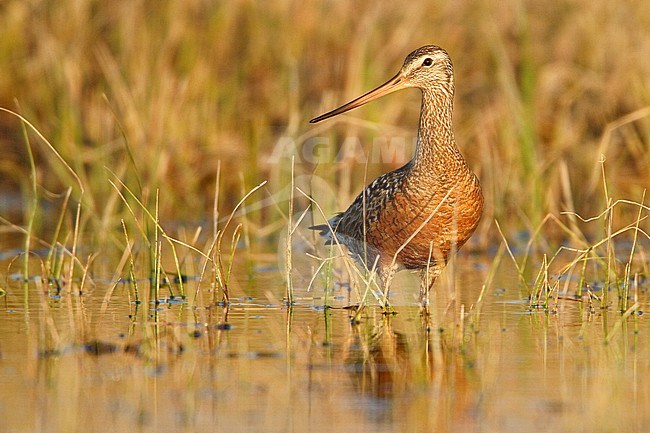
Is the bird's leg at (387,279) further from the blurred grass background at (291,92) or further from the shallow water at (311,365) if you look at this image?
the blurred grass background at (291,92)

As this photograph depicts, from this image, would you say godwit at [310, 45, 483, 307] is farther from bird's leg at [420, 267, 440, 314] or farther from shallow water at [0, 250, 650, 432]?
shallow water at [0, 250, 650, 432]

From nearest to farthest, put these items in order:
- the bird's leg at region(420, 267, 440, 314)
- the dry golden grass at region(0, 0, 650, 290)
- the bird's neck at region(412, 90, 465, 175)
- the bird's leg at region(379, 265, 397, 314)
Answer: the bird's leg at region(379, 265, 397, 314)
the bird's leg at region(420, 267, 440, 314)
the bird's neck at region(412, 90, 465, 175)
the dry golden grass at region(0, 0, 650, 290)

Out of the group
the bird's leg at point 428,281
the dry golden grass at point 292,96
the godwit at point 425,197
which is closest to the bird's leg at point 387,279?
the godwit at point 425,197

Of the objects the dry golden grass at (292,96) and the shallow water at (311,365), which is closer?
the shallow water at (311,365)

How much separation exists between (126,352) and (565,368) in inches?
72.7

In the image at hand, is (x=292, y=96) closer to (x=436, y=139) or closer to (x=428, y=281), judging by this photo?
(x=436, y=139)

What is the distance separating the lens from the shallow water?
461 centimetres

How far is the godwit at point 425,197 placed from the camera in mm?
7211

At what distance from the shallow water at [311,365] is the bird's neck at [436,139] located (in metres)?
0.72

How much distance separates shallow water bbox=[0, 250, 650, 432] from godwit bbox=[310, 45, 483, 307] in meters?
0.30

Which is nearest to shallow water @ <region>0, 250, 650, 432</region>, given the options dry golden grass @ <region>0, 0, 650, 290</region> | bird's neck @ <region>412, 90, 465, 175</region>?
bird's neck @ <region>412, 90, 465, 175</region>

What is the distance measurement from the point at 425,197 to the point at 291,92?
3836 millimetres

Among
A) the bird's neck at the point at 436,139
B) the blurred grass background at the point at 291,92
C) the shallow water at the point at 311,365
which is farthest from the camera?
the blurred grass background at the point at 291,92

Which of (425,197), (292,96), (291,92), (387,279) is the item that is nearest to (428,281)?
(387,279)
